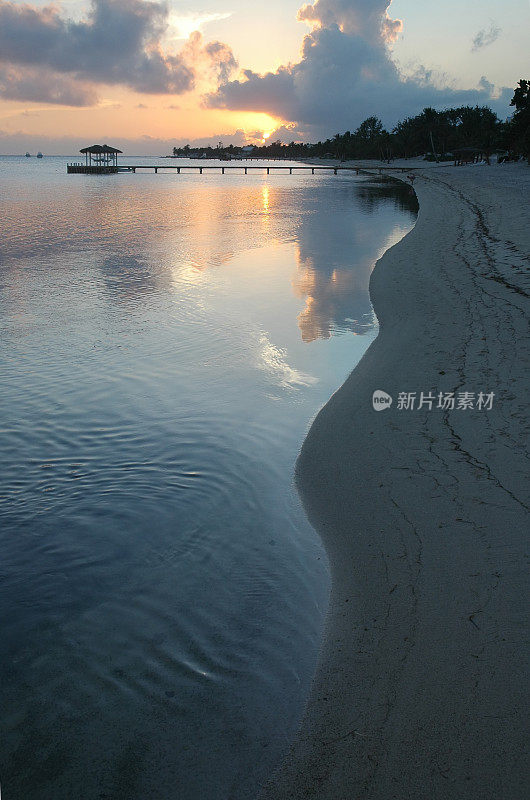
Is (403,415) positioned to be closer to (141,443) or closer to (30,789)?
(141,443)

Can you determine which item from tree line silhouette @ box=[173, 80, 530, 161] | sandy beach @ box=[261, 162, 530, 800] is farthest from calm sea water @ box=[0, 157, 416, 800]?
tree line silhouette @ box=[173, 80, 530, 161]

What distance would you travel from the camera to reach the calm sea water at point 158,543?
330 cm

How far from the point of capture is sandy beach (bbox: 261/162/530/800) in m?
2.88

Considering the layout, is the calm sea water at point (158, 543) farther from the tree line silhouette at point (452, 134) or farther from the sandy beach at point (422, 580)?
the tree line silhouette at point (452, 134)

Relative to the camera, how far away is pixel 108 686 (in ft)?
12.1

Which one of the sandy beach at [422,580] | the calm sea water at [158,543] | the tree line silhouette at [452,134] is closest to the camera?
the sandy beach at [422,580]

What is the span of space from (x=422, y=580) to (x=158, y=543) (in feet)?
7.80

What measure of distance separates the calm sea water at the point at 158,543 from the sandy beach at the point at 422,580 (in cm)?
31

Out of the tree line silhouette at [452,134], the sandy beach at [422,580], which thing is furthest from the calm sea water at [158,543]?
the tree line silhouette at [452,134]

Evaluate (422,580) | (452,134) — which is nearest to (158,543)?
(422,580)

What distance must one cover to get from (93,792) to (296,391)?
6281 millimetres

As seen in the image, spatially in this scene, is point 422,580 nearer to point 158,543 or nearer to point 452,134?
point 158,543

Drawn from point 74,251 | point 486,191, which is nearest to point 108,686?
point 74,251

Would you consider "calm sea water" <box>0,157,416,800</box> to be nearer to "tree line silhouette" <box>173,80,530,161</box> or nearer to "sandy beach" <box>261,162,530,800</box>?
"sandy beach" <box>261,162,530,800</box>
